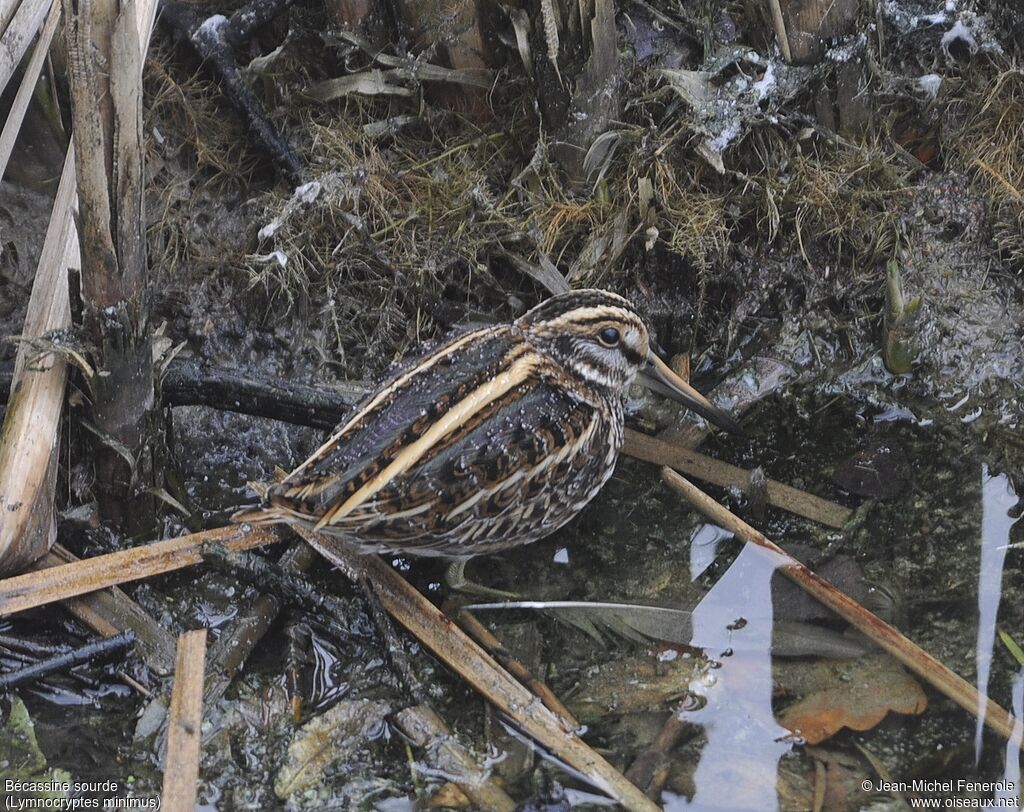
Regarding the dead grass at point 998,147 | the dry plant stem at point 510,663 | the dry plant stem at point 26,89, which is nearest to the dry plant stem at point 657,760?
the dry plant stem at point 510,663

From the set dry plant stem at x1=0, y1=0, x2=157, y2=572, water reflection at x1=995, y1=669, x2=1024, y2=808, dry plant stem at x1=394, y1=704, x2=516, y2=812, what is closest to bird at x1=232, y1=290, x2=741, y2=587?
dry plant stem at x1=394, y1=704, x2=516, y2=812

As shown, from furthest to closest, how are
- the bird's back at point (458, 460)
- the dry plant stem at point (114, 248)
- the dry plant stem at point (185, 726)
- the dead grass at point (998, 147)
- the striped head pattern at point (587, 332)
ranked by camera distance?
the dead grass at point (998, 147) → the striped head pattern at point (587, 332) → the bird's back at point (458, 460) → the dry plant stem at point (114, 248) → the dry plant stem at point (185, 726)

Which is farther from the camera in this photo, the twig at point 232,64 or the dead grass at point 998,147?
the dead grass at point 998,147

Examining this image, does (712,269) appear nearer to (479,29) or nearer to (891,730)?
(479,29)

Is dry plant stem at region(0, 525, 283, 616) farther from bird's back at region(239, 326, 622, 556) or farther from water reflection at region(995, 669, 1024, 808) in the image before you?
water reflection at region(995, 669, 1024, 808)

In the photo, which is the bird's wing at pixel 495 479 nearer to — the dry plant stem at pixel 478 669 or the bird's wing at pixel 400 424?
the bird's wing at pixel 400 424

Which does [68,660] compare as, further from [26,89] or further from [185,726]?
[26,89]

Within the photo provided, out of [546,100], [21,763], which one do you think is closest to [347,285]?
[546,100]
